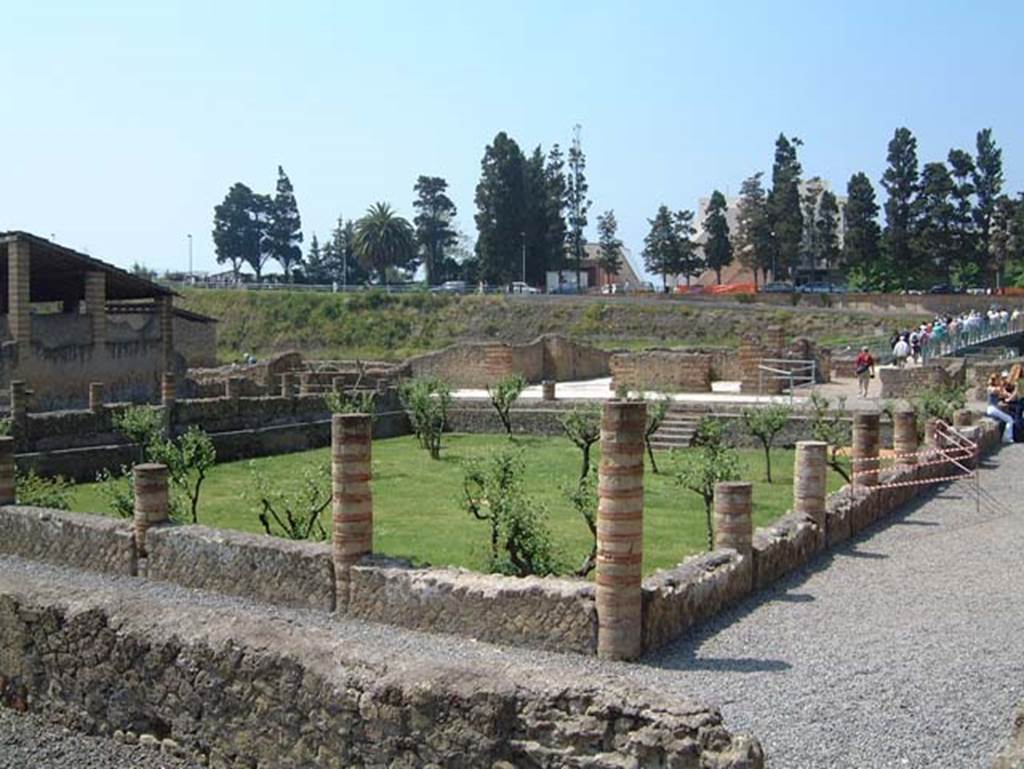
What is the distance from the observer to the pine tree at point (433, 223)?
7975cm

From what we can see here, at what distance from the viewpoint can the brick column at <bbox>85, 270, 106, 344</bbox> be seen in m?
29.3

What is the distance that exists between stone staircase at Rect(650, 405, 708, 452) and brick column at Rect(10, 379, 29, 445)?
1128cm

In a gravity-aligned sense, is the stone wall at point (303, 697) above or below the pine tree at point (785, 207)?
below

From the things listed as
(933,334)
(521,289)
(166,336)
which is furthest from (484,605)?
(521,289)

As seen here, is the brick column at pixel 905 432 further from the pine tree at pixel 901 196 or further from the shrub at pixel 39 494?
the pine tree at pixel 901 196

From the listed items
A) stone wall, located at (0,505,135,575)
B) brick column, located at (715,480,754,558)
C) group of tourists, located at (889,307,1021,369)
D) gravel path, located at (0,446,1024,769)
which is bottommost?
gravel path, located at (0,446,1024,769)

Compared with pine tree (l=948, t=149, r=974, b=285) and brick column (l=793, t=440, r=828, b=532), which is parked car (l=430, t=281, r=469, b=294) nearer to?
pine tree (l=948, t=149, r=974, b=285)

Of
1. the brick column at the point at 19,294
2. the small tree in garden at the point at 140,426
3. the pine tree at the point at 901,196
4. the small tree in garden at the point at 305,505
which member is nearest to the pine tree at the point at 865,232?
the pine tree at the point at 901,196

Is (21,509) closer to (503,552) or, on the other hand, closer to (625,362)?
(503,552)

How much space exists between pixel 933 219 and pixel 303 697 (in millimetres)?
57035

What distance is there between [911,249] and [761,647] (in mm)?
53036

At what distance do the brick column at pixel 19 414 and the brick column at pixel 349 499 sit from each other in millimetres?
10278

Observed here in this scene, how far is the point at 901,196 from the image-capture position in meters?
58.8

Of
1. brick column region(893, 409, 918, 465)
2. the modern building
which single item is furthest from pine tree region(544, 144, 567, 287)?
brick column region(893, 409, 918, 465)
